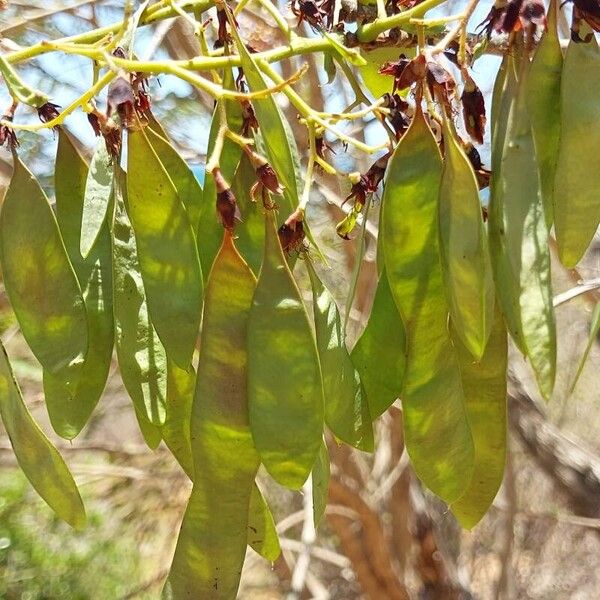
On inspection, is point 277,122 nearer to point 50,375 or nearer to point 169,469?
point 50,375

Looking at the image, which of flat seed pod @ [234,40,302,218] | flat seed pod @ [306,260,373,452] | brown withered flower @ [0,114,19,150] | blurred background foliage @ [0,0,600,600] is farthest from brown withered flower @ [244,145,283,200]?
blurred background foliage @ [0,0,600,600]

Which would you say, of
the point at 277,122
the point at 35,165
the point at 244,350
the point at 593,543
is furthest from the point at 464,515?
the point at 593,543

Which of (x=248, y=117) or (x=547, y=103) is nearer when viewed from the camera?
(x=547, y=103)

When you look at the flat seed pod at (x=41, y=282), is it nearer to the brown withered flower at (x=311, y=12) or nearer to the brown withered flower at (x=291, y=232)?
the brown withered flower at (x=291, y=232)

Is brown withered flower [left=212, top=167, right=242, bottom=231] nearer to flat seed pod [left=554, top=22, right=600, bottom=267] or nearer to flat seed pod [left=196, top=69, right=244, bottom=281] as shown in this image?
flat seed pod [left=196, top=69, right=244, bottom=281]

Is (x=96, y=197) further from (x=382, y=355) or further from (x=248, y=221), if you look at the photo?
(x=382, y=355)

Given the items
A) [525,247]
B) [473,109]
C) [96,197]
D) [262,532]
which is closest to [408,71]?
[473,109]

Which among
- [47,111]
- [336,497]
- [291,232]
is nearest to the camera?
[291,232]

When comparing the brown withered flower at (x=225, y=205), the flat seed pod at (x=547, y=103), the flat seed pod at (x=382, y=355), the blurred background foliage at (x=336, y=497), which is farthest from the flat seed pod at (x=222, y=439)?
the blurred background foliage at (x=336, y=497)
